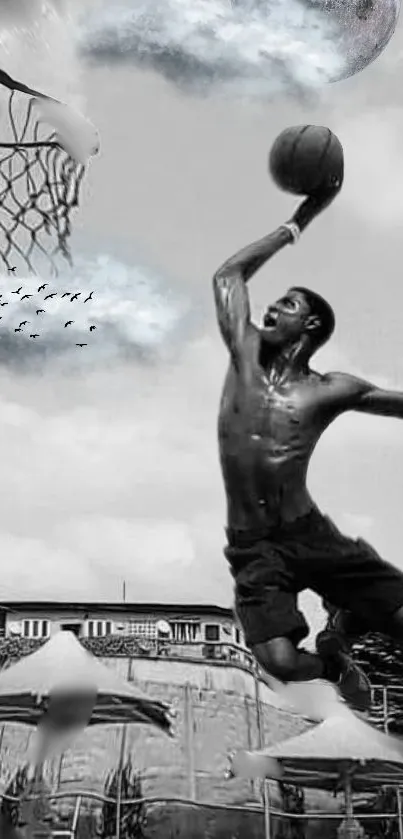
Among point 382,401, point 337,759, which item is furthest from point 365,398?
point 337,759

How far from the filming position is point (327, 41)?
16.5ft

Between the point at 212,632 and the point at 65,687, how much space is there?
0.69m

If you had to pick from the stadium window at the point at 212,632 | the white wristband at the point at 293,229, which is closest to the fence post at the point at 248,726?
the stadium window at the point at 212,632

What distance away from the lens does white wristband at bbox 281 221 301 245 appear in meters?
4.34

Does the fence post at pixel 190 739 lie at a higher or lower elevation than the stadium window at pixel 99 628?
lower

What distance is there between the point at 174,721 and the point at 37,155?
87.1 inches

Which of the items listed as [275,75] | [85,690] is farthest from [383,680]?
[275,75]

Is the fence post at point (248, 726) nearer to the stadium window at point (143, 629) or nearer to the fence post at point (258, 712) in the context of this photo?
the fence post at point (258, 712)

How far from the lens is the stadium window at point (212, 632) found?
5.46 meters

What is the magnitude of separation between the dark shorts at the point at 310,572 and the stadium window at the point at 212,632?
1.27m

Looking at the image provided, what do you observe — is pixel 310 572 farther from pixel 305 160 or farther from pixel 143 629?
pixel 143 629

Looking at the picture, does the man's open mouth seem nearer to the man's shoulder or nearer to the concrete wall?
the man's shoulder

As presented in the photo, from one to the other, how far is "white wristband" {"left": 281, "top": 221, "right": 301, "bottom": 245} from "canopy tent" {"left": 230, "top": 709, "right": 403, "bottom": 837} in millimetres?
1645

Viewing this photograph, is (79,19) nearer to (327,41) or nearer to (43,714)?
(327,41)
